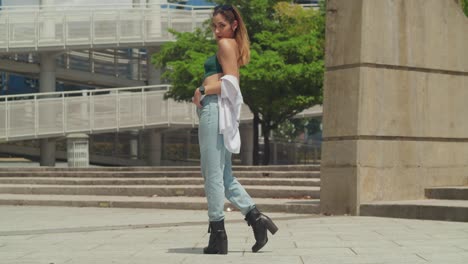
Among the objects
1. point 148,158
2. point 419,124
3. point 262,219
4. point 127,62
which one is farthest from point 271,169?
point 127,62

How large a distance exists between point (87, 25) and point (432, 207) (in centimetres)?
3201

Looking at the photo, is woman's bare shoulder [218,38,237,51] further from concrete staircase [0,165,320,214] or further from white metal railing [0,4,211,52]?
white metal railing [0,4,211,52]

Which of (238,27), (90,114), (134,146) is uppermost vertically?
(238,27)

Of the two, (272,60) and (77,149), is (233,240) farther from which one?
(77,149)

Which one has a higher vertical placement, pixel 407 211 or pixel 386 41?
pixel 386 41

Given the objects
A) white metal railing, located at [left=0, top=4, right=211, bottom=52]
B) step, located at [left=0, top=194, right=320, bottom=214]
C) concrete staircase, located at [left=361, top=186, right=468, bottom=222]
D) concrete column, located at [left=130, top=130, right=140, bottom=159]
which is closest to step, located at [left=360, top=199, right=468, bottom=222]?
concrete staircase, located at [left=361, top=186, right=468, bottom=222]

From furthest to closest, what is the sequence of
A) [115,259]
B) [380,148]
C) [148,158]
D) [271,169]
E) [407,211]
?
1. [148,158]
2. [271,169]
3. [380,148]
4. [407,211]
5. [115,259]

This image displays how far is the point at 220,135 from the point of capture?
6996mm

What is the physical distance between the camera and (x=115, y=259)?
267 inches

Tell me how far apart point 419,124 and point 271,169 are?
298 inches

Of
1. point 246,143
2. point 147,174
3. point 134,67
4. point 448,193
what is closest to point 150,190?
point 147,174

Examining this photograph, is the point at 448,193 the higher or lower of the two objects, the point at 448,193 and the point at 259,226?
the lower

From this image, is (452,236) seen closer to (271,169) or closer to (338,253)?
(338,253)

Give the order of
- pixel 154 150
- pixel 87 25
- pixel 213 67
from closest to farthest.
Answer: pixel 213 67, pixel 87 25, pixel 154 150
